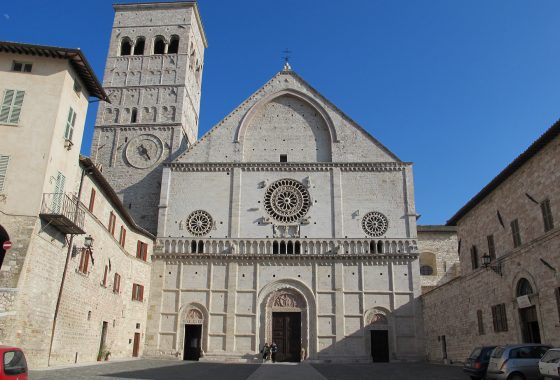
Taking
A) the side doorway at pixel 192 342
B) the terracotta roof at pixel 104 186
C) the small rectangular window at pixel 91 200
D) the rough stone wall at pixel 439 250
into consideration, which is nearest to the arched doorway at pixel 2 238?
the terracotta roof at pixel 104 186

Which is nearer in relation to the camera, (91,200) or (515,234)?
(515,234)

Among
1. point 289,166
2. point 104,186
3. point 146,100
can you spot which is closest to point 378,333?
point 289,166

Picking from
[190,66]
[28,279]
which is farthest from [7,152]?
[190,66]

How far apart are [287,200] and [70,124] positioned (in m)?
→ 16.4

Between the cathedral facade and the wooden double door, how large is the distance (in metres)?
0.06

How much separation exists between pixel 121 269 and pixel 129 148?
1267 centimetres

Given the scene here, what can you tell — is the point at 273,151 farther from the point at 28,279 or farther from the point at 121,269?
the point at 28,279

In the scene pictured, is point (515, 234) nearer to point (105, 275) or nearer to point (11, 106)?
point (105, 275)

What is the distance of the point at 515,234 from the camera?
19938 mm

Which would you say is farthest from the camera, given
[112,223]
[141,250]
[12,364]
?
[141,250]

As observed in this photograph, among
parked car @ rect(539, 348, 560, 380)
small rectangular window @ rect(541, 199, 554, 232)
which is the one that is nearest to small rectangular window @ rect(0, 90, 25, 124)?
parked car @ rect(539, 348, 560, 380)

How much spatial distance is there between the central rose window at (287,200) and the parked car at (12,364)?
897 inches

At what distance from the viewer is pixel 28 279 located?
1641cm

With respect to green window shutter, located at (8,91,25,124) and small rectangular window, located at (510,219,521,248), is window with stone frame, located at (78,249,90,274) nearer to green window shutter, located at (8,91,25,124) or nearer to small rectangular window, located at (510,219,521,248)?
green window shutter, located at (8,91,25,124)
